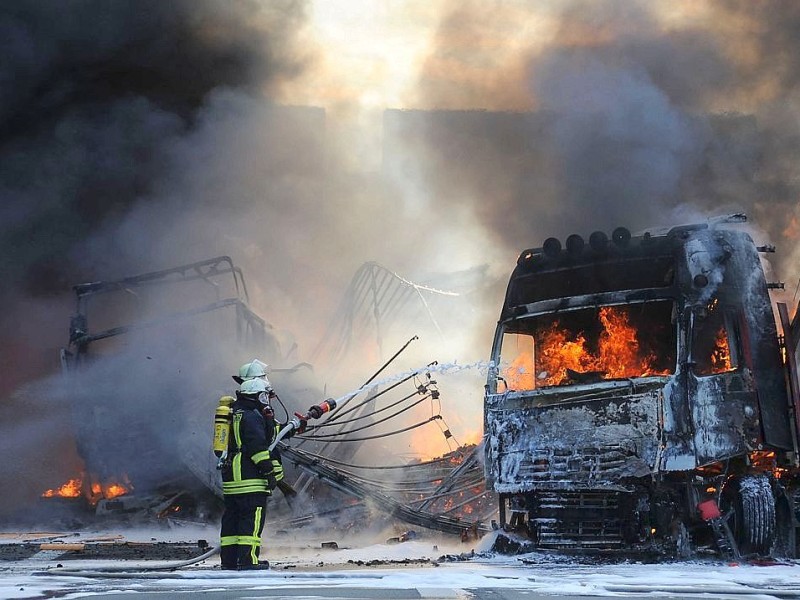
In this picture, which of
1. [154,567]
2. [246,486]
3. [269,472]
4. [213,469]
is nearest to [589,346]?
[269,472]

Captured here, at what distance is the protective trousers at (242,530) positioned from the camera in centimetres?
676

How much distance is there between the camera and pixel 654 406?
7.17m

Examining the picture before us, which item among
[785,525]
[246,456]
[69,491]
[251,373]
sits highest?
[251,373]

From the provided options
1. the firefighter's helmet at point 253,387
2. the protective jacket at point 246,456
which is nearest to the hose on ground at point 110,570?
the protective jacket at point 246,456

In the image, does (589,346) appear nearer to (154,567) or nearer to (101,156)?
(154,567)

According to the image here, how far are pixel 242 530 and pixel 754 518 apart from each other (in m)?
4.17

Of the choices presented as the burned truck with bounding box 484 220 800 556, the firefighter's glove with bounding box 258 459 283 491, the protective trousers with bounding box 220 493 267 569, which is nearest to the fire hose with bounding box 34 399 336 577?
the firefighter's glove with bounding box 258 459 283 491

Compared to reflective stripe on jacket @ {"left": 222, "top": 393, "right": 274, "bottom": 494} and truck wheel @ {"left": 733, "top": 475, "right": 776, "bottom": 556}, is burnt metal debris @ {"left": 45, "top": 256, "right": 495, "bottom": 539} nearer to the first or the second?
truck wheel @ {"left": 733, "top": 475, "right": 776, "bottom": 556}

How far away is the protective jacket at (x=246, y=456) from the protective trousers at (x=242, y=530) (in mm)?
74

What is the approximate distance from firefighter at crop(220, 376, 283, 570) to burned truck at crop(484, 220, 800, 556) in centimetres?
212

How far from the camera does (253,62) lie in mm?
24031

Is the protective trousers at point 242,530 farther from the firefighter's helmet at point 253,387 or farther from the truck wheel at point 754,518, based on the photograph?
the truck wheel at point 754,518

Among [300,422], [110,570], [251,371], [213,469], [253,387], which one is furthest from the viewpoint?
[213,469]

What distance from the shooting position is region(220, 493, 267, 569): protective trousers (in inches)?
266
